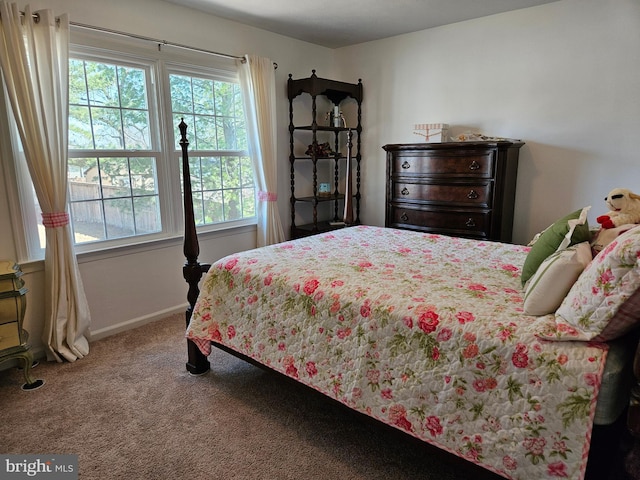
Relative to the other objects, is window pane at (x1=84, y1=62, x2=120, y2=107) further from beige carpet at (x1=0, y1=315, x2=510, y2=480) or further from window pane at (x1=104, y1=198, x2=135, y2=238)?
beige carpet at (x1=0, y1=315, x2=510, y2=480)

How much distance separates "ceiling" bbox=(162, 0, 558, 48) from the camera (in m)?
3.14

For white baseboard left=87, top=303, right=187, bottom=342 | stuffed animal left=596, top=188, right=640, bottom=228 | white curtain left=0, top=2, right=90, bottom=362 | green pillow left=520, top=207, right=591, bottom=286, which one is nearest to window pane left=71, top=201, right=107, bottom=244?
white curtain left=0, top=2, right=90, bottom=362

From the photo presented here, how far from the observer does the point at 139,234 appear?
3.21m

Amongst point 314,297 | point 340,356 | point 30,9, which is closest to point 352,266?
point 314,297

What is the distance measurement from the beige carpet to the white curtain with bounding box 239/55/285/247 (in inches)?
64.0

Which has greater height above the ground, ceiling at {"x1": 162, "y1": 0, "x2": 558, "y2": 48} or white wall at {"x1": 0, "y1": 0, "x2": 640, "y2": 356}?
ceiling at {"x1": 162, "y1": 0, "x2": 558, "y2": 48}

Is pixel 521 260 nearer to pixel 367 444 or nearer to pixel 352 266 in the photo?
pixel 352 266

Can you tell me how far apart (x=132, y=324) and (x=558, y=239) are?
2904 mm

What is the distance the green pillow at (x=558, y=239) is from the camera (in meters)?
1.62

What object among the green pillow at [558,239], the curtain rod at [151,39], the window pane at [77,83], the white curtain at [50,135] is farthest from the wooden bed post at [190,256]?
the green pillow at [558,239]

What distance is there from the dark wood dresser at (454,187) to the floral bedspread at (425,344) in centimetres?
92

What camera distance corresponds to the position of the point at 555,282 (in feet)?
4.69

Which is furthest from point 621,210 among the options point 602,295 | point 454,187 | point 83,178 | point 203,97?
point 83,178

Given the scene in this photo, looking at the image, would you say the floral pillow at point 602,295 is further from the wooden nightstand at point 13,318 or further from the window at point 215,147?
the window at point 215,147
